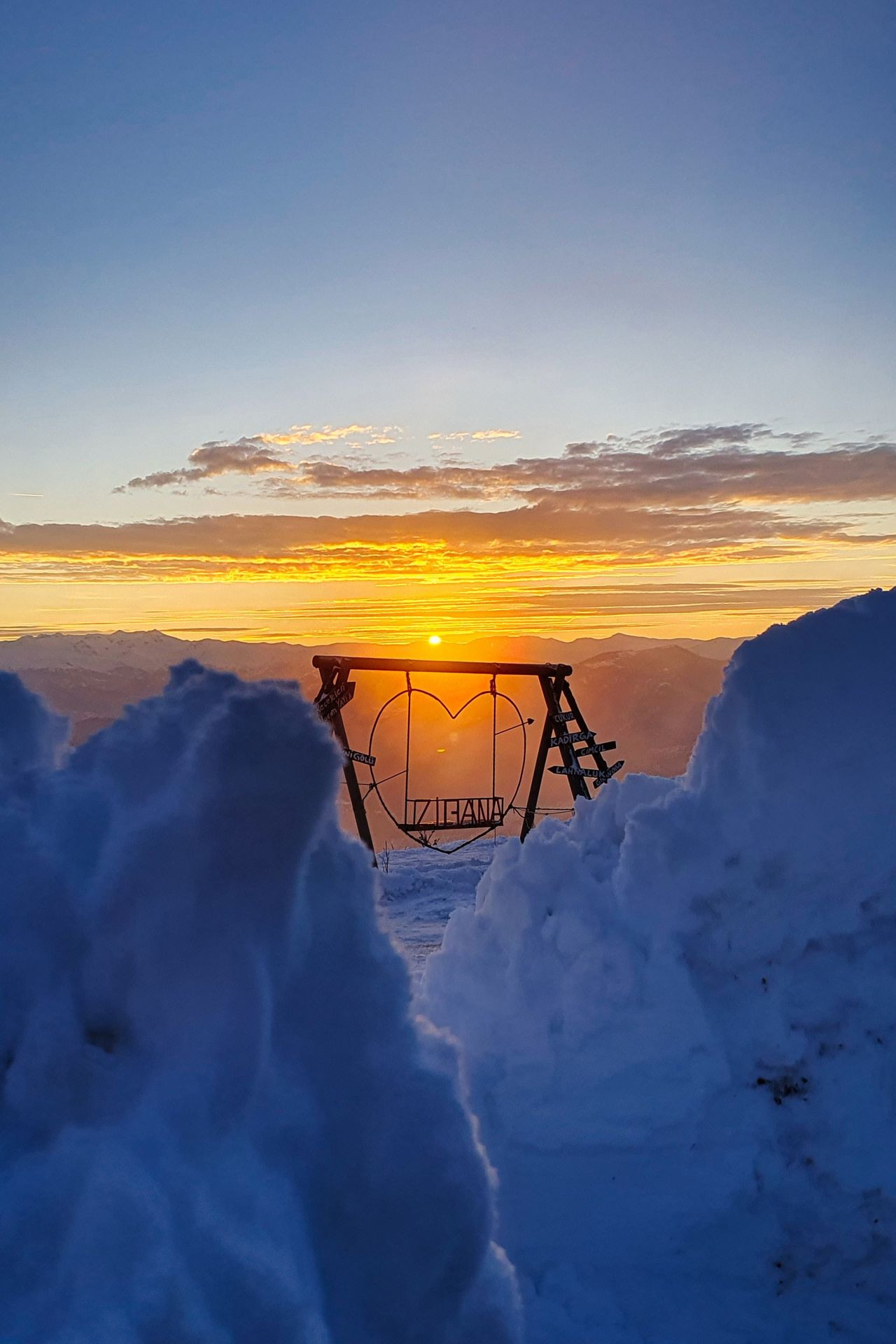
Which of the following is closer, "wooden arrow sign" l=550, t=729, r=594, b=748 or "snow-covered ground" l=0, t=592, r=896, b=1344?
"snow-covered ground" l=0, t=592, r=896, b=1344

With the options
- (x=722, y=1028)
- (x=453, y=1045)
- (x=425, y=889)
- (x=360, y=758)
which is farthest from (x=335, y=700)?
(x=453, y=1045)

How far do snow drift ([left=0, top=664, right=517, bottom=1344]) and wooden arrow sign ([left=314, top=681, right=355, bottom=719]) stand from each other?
7735 mm

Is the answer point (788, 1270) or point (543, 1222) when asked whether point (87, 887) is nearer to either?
point (543, 1222)

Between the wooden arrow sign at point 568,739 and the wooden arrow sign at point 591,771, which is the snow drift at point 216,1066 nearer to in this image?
the wooden arrow sign at point 591,771

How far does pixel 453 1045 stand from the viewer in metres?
2.82

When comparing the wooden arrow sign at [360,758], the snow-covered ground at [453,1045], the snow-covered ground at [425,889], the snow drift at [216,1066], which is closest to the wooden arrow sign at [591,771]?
the snow-covered ground at [425,889]

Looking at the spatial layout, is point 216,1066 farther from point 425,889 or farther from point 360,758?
point 425,889

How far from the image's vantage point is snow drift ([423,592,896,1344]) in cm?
384

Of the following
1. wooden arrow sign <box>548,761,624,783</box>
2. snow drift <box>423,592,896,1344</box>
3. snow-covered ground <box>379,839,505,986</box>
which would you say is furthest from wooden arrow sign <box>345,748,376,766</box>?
snow drift <box>423,592,896,1344</box>

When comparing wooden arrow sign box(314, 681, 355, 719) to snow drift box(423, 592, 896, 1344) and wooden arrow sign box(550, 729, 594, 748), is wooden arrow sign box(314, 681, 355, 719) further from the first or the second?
snow drift box(423, 592, 896, 1344)

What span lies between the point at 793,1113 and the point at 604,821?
1783mm

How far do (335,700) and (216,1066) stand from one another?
328 inches

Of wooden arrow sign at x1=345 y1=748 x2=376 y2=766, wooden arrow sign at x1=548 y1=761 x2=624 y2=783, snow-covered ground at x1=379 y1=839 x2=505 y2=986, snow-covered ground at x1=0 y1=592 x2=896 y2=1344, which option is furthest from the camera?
wooden arrow sign at x1=548 y1=761 x2=624 y2=783

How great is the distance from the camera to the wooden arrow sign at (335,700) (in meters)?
10.6
